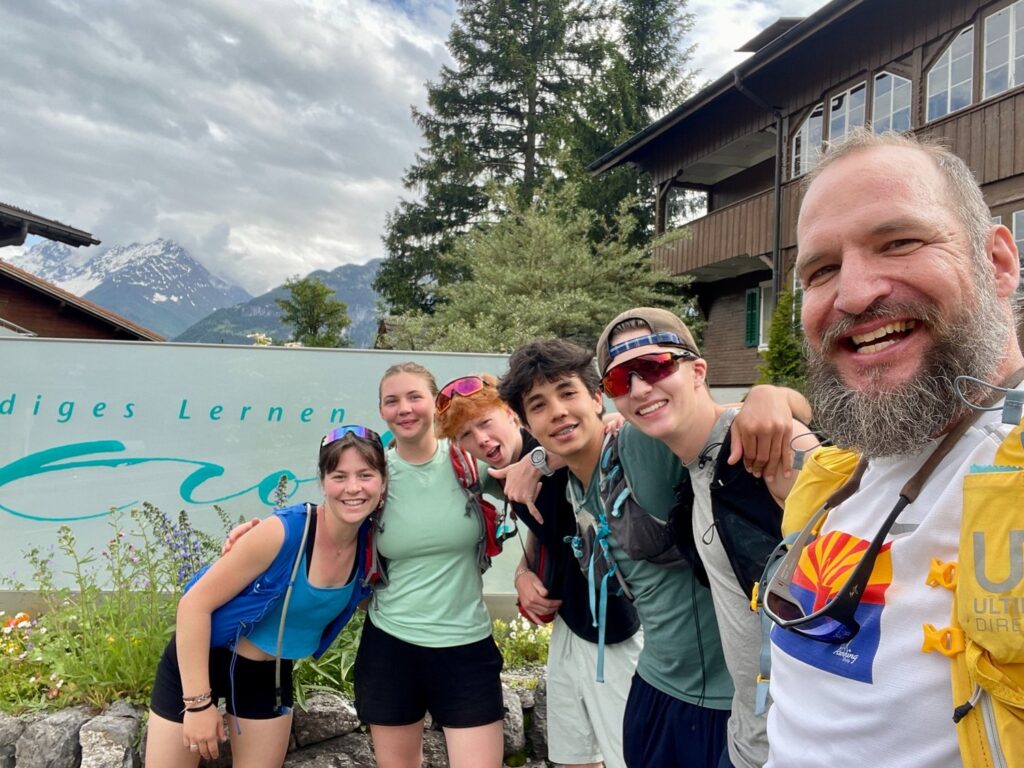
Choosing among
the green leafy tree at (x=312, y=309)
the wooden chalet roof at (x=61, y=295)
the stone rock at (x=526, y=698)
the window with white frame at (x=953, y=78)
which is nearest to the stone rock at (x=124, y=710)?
the stone rock at (x=526, y=698)

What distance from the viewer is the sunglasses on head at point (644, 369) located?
6.18 ft

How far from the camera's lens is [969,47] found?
9570 mm

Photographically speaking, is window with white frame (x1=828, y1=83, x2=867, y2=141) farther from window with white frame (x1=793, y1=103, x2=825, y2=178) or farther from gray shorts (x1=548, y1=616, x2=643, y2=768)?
gray shorts (x1=548, y1=616, x2=643, y2=768)

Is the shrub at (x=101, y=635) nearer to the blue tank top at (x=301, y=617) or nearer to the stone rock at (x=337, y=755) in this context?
the stone rock at (x=337, y=755)

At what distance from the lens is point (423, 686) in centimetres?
265

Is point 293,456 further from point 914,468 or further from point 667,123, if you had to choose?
point 667,123

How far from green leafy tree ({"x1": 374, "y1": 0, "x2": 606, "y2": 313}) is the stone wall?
65.5 feet

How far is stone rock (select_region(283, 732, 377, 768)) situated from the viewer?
3201 mm

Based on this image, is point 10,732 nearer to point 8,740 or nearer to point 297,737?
point 8,740

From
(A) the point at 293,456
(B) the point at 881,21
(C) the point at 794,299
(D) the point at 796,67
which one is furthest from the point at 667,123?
(A) the point at 293,456

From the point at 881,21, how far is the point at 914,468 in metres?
12.7

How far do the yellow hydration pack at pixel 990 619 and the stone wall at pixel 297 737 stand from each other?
9.28 feet

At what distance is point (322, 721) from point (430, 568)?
1236 mm

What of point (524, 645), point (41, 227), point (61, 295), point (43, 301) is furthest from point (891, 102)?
point (43, 301)
